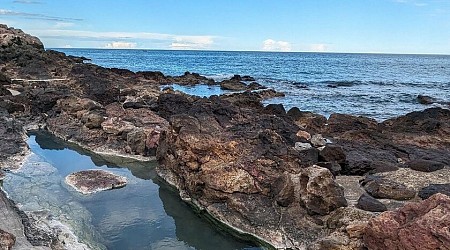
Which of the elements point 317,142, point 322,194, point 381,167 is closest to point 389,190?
point 322,194

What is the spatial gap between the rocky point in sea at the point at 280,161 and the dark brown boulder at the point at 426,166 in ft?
0.13

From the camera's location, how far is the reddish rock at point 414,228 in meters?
9.89

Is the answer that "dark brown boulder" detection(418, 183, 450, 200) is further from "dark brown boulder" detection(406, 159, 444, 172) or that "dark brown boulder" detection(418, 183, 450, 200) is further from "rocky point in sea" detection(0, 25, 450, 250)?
"dark brown boulder" detection(406, 159, 444, 172)

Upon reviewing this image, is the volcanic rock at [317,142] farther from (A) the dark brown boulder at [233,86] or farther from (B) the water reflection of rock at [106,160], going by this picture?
(A) the dark brown boulder at [233,86]

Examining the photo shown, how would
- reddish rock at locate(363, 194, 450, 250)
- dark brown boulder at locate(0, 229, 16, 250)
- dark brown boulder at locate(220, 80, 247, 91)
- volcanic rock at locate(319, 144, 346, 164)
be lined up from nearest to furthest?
reddish rock at locate(363, 194, 450, 250)
dark brown boulder at locate(0, 229, 16, 250)
volcanic rock at locate(319, 144, 346, 164)
dark brown boulder at locate(220, 80, 247, 91)

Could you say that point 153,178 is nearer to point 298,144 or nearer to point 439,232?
point 298,144

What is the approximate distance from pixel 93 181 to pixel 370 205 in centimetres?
1187

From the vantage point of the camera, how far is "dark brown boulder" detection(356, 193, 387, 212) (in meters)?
13.5

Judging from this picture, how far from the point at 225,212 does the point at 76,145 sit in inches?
541

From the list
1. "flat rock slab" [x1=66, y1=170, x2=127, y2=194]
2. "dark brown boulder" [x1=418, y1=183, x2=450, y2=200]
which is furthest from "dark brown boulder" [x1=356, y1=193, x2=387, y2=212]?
"flat rock slab" [x1=66, y1=170, x2=127, y2=194]

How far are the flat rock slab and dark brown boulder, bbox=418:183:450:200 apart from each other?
12.3 metres

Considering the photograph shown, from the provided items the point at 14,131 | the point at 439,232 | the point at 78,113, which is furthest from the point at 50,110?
the point at 439,232

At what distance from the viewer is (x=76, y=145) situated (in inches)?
1027

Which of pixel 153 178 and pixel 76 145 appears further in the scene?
pixel 76 145
